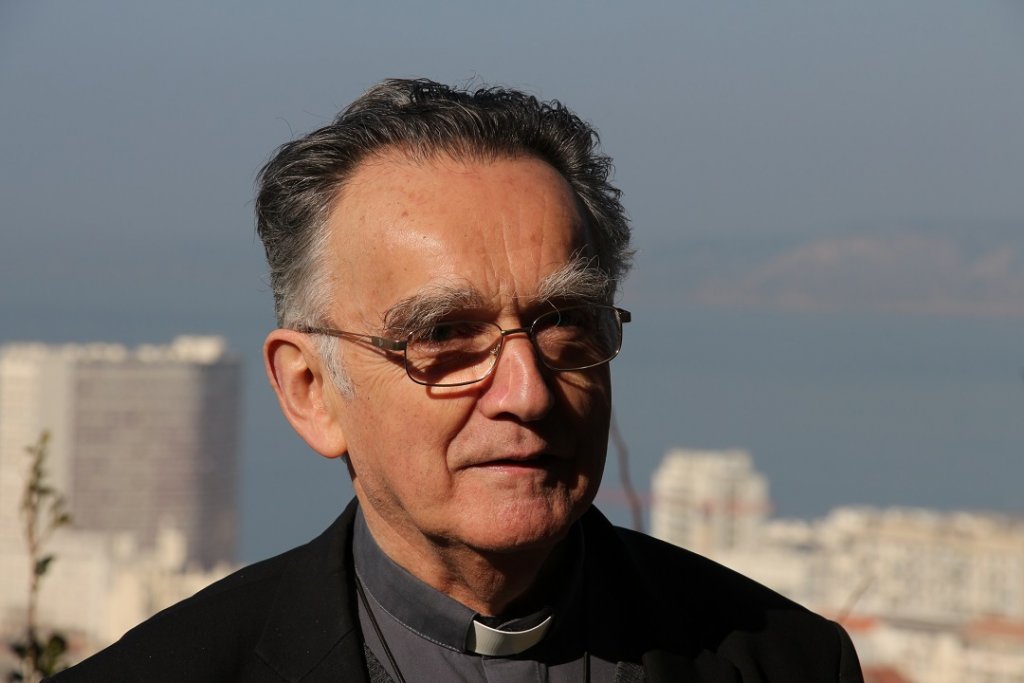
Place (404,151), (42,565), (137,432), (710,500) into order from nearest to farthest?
(404,151) < (42,565) < (710,500) < (137,432)

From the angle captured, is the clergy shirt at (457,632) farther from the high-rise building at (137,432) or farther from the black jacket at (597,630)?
the high-rise building at (137,432)

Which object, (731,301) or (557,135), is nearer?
(557,135)

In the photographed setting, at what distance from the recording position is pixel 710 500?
109312 millimetres

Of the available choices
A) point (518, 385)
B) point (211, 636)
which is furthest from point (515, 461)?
point (211, 636)

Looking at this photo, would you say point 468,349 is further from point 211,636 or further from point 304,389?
point 211,636

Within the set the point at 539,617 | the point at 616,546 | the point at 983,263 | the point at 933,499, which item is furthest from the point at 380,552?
the point at 933,499

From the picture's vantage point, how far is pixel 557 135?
164 centimetres

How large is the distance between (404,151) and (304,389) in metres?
0.32

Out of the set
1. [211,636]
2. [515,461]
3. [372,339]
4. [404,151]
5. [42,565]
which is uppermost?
[404,151]

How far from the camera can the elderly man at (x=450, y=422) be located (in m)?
1.50

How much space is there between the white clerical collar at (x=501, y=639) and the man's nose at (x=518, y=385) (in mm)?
297

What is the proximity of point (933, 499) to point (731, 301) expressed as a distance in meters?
25.9

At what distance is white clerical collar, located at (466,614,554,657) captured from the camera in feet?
5.32

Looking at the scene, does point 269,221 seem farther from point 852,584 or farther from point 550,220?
point 852,584
